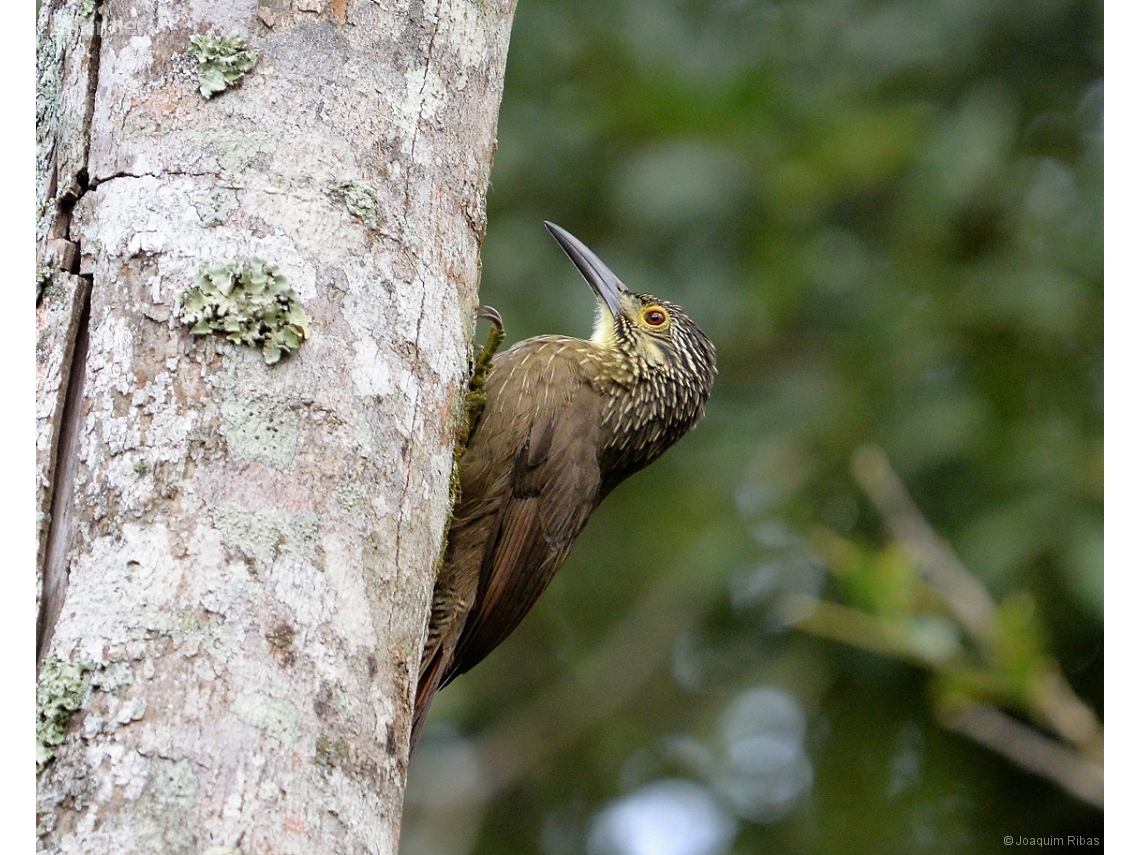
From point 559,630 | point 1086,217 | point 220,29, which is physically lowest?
point 559,630

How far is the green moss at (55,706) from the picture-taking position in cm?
152

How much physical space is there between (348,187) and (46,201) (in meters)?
0.43

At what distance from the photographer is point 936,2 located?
614 centimetres

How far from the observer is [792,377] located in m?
6.14

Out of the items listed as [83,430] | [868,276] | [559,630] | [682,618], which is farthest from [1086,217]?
[83,430]

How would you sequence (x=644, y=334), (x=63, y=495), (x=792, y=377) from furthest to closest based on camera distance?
(x=792, y=377) → (x=644, y=334) → (x=63, y=495)

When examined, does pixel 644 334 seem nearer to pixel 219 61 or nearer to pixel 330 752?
pixel 219 61

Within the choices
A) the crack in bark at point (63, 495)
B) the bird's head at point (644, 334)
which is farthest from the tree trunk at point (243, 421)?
the bird's head at point (644, 334)

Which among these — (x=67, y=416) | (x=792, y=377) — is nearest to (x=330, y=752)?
(x=67, y=416)

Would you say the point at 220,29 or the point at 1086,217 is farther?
the point at 1086,217

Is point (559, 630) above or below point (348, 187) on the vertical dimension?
below

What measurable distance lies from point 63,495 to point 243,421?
0.81ft

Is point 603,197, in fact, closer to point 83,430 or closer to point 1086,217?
point 1086,217

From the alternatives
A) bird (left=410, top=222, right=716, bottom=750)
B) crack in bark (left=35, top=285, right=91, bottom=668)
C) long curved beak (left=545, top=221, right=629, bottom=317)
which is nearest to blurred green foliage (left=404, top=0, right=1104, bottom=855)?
long curved beak (left=545, top=221, right=629, bottom=317)
